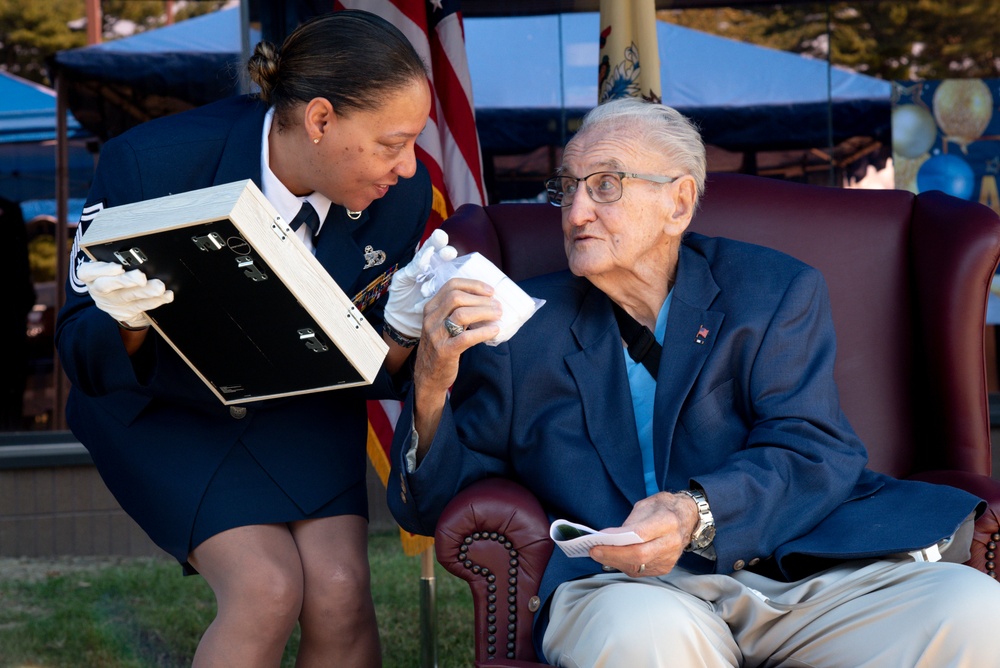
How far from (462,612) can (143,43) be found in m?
3.25

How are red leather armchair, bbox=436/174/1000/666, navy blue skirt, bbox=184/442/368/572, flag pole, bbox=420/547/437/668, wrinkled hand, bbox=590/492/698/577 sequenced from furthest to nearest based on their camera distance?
flag pole, bbox=420/547/437/668 → red leather armchair, bbox=436/174/1000/666 → navy blue skirt, bbox=184/442/368/572 → wrinkled hand, bbox=590/492/698/577

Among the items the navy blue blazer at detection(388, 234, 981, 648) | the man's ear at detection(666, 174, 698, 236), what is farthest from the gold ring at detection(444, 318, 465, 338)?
the man's ear at detection(666, 174, 698, 236)

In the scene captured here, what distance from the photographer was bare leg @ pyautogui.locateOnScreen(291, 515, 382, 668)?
238 cm

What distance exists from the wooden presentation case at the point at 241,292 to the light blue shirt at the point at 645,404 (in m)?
0.69

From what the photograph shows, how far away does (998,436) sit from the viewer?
18.9 feet

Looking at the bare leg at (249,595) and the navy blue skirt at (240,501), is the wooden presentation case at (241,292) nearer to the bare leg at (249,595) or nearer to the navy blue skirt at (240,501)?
the navy blue skirt at (240,501)

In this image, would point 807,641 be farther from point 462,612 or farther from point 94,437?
point 462,612

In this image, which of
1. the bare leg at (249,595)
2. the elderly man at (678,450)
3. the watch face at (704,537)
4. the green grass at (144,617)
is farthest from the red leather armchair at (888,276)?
the green grass at (144,617)

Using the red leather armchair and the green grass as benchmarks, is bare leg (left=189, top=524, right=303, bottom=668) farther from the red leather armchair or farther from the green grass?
the green grass

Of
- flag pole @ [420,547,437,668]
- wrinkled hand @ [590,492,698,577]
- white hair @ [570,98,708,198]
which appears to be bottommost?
flag pole @ [420,547,437,668]

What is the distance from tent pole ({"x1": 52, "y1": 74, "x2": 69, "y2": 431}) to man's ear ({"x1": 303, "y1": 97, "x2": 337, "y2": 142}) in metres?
3.76

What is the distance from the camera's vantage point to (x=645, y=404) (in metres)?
2.56

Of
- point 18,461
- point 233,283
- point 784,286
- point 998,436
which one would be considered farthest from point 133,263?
point 998,436

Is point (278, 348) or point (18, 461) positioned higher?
point (278, 348)
